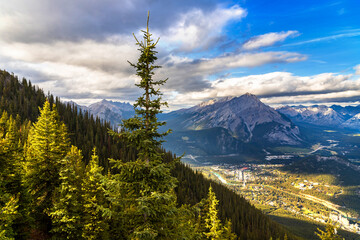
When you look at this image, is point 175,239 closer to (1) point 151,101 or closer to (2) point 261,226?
(1) point 151,101

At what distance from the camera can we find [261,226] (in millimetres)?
135750

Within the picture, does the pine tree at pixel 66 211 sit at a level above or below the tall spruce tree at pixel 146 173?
below

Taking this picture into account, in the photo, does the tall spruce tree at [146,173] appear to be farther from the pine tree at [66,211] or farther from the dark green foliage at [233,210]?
the dark green foliage at [233,210]

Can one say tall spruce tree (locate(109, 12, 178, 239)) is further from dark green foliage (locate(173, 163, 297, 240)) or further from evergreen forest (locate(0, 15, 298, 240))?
Answer: dark green foliage (locate(173, 163, 297, 240))

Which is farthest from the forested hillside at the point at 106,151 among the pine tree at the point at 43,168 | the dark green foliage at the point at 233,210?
the pine tree at the point at 43,168

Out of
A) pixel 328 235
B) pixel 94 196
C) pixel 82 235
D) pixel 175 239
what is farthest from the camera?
pixel 328 235

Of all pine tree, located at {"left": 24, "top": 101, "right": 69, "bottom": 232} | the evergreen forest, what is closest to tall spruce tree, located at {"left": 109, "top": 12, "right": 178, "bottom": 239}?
the evergreen forest

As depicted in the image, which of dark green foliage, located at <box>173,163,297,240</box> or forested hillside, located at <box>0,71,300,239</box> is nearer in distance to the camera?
dark green foliage, located at <box>173,163,297,240</box>

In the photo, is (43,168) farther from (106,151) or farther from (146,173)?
(106,151)

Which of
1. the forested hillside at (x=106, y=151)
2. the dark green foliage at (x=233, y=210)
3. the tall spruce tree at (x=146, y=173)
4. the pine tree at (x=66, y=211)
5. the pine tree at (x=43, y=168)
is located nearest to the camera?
the tall spruce tree at (x=146, y=173)

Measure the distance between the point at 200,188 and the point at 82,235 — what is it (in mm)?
143377

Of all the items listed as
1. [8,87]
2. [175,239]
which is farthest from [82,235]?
[8,87]

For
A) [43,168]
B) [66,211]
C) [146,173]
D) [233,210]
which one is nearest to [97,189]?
[66,211]

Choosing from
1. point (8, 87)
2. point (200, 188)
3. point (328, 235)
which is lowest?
point (200, 188)
